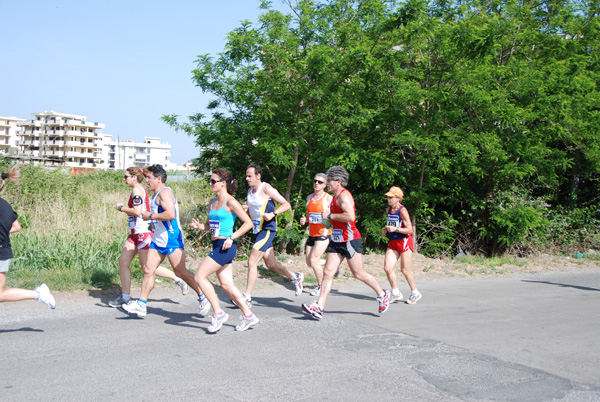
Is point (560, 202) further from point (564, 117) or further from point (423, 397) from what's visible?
point (423, 397)

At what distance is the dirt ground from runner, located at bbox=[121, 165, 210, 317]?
2.51 meters

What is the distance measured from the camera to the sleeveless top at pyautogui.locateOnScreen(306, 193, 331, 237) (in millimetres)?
7914

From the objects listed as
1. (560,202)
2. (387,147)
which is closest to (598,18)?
(560,202)

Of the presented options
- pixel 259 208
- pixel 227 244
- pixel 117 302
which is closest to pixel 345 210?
pixel 259 208

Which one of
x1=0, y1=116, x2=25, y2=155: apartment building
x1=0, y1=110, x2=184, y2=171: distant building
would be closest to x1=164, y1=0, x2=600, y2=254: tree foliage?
x1=0, y1=110, x2=184, y2=171: distant building

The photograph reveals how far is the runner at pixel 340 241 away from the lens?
6.93 meters

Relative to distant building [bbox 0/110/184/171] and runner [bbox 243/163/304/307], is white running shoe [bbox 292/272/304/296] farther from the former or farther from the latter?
distant building [bbox 0/110/184/171]

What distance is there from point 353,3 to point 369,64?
1.85m

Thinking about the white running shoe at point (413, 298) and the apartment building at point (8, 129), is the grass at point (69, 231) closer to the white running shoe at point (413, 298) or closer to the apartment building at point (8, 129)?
the white running shoe at point (413, 298)

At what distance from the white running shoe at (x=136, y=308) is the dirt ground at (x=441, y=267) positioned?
2.56 m

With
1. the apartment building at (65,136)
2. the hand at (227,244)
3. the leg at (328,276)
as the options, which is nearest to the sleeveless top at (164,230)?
the hand at (227,244)

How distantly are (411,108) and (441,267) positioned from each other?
3.69 meters

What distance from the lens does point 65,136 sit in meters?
138

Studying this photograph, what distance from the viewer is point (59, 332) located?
5984 mm
